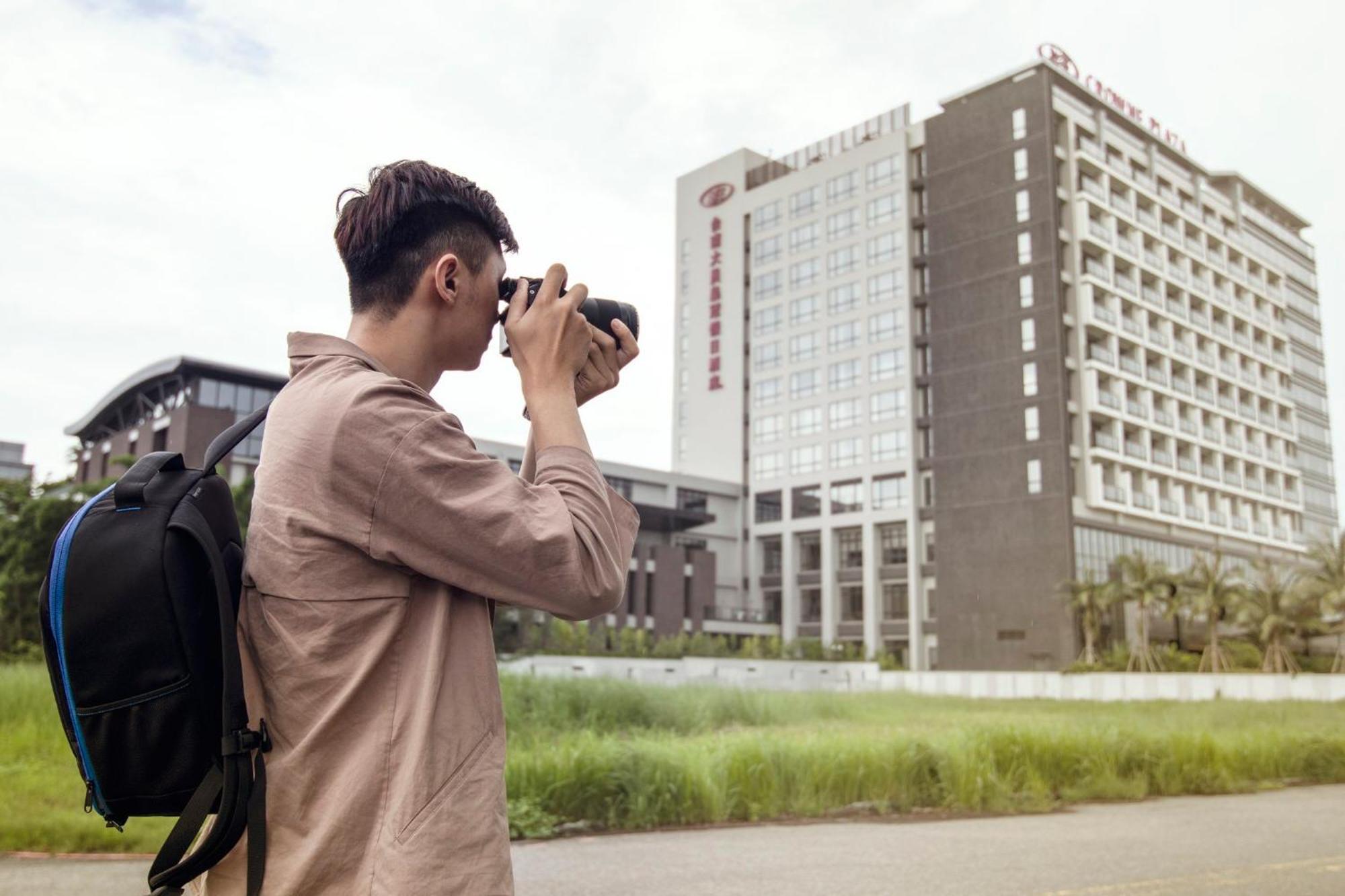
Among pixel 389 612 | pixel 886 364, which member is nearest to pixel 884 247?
pixel 886 364

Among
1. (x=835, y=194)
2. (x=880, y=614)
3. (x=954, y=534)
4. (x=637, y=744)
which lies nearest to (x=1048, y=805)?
(x=637, y=744)

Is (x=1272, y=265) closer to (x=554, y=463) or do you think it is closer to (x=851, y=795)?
(x=851, y=795)

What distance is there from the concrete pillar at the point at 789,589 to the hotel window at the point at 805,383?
9400 mm

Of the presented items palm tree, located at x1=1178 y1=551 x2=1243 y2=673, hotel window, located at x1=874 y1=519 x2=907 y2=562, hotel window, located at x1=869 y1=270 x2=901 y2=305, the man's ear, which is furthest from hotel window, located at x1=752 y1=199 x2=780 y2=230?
the man's ear

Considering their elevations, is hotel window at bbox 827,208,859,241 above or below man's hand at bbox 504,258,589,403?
above

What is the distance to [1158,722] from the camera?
19719mm

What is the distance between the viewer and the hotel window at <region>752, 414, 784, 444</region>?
252 feet

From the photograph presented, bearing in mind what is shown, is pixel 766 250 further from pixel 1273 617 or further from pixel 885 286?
pixel 1273 617

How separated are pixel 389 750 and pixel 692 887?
4974 millimetres

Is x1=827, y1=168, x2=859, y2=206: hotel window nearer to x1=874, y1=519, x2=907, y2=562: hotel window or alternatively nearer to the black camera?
x1=874, y1=519, x2=907, y2=562: hotel window

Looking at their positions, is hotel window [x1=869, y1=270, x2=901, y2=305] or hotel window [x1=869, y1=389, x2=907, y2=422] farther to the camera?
hotel window [x1=869, y1=270, x2=901, y2=305]

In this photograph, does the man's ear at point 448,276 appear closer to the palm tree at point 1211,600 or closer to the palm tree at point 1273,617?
the palm tree at point 1273,617

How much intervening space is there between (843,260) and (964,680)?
101ft

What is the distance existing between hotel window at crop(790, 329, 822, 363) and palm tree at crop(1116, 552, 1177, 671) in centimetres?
2545
